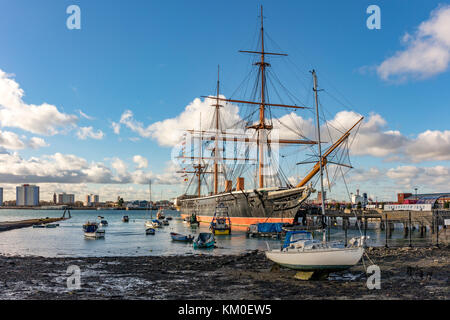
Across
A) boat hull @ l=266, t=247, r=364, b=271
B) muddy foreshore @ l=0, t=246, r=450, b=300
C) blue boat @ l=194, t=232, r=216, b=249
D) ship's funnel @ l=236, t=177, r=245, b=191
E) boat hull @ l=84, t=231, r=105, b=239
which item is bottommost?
boat hull @ l=84, t=231, r=105, b=239

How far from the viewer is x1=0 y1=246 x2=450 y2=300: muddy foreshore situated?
20281 mm

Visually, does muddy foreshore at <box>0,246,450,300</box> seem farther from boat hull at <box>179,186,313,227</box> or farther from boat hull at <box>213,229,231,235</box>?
boat hull at <box>179,186,313,227</box>

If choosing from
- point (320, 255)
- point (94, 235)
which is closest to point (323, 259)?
point (320, 255)

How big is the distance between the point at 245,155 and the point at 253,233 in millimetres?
39006

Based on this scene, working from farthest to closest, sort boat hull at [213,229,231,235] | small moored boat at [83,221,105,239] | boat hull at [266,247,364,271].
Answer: boat hull at [213,229,231,235], small moored boat at [83,221,105,239], boat hull at [266,247,364,271]

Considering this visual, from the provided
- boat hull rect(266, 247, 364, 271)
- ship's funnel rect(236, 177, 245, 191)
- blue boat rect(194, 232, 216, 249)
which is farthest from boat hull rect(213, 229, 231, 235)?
boat hull rect(266, 247, 364, 271)

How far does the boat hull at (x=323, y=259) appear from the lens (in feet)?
71.0

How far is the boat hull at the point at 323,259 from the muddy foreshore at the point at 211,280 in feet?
3.07

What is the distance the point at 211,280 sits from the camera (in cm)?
2447

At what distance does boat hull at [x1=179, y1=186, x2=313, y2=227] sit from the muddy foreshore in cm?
3288
